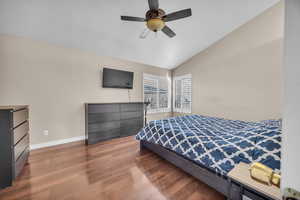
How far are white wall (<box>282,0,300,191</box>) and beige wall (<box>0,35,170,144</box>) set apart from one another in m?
3.54

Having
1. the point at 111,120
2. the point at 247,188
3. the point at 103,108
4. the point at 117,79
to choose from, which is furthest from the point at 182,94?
the point at 247,188

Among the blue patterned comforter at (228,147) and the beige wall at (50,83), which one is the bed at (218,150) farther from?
the beige wall at (50,83)

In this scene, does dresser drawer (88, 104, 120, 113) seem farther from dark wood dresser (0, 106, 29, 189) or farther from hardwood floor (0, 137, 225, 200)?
dark wood dresser (0, 106, 29, 189)

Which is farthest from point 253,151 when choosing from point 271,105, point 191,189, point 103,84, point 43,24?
point 43,24

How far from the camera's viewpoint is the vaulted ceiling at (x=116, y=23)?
2.11 meters

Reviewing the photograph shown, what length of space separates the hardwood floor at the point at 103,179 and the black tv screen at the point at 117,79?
74.1 inches

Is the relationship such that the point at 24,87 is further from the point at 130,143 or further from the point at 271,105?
the point at 271,105

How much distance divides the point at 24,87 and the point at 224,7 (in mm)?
4626

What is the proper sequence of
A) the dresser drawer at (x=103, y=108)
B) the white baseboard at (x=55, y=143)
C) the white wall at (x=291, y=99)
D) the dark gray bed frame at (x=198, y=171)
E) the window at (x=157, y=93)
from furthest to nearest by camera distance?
the window at (x=157, y=93) < the dresser drawer at (x=103, y=108) < the white baseboard at (x=55, y=143) < the dark gray bed frame at (x=198, y=171) < the white wall at (x=291, y=99)

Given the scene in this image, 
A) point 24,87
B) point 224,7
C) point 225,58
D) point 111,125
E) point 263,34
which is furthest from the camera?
point 225,58

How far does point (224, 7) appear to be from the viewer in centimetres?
266

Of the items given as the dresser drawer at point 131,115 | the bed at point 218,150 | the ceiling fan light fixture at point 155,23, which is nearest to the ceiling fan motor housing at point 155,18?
the ceiling fan light fixture at point 155,23

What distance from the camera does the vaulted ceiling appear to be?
83.2 inches

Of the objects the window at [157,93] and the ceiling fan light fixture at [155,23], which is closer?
the ceiling fan light fixture at [155,23]
